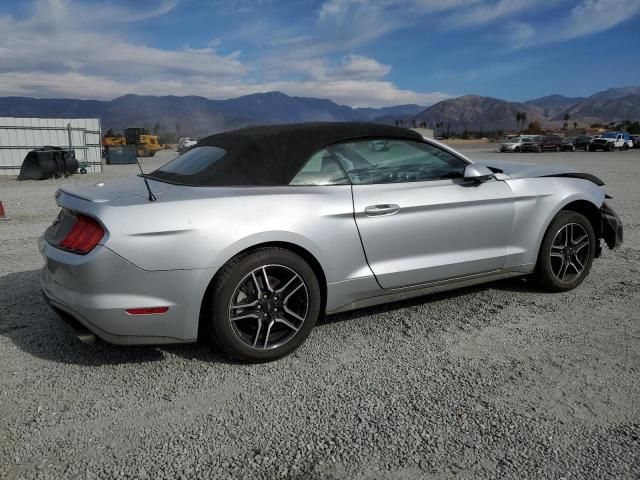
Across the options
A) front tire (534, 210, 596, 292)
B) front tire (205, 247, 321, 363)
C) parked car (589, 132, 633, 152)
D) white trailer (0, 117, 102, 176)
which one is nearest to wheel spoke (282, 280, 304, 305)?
front tire (205, 247, 321, 363)


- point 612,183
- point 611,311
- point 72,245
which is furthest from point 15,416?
point 612,183

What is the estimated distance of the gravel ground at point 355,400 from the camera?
217 centimetres

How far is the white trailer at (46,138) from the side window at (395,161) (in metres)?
21.2

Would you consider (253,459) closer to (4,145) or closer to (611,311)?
(611,311)

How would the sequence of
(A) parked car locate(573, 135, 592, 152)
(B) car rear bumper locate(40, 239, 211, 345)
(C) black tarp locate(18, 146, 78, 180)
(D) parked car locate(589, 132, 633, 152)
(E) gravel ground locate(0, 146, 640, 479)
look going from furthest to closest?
(A) parked car locate(573, 135, 592, 152) < (D) parked car locate(589, 132, 633, 152) < (C) black tarp locate(18, 146, 78, 180) < (B) car rear bumper locate(40, 239, 211, 345) < (E) gravel ground locate(0, 146, 640, 479)

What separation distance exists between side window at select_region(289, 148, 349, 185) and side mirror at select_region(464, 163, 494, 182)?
952 mm

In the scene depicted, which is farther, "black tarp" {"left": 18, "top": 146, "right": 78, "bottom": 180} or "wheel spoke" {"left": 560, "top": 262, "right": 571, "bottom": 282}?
"black tarp" {"left": 18, "top": 146, "right": 78, "bottom": 180}

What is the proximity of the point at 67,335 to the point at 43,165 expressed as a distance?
16.8 meters

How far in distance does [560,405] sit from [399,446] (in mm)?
952

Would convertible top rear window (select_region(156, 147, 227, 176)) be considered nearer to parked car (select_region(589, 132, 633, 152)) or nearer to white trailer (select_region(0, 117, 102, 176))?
white trailer (select_region(0, 117, 102, 176))

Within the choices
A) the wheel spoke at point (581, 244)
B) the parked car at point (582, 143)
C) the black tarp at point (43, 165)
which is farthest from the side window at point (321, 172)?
the parked car at point (582, 143)

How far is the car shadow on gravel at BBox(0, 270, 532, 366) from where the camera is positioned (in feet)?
10.4

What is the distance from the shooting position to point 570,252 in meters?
4.32

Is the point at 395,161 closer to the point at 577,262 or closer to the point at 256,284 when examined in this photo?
the point at 256,284
